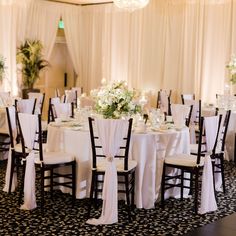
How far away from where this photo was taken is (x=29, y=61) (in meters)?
11.8

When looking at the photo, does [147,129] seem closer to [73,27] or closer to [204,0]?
[204,0]

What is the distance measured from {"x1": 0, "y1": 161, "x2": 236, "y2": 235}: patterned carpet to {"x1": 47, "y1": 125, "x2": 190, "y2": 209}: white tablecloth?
19 centimetres

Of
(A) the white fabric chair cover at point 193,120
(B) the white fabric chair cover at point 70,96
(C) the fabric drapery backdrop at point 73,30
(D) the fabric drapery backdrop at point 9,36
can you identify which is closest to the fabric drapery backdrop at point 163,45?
(C) the fabric drapery backdrop at point 73,30

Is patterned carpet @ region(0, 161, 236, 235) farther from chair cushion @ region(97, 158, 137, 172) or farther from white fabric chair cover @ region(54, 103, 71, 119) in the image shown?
white fabric chair cover @ region(54, 103, 71, 119)

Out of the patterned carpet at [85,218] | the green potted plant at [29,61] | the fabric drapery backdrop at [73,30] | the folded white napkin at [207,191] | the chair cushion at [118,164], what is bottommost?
the patterned carpet at [85,218]

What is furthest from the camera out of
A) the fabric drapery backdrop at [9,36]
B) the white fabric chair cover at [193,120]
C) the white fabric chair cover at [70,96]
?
the fabric drapery backdrop at [9,36]

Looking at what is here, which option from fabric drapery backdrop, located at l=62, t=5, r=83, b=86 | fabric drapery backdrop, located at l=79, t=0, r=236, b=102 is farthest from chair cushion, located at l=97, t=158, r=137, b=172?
fabric drapery backdrop, located at l=62, t=5, r=83, b=86

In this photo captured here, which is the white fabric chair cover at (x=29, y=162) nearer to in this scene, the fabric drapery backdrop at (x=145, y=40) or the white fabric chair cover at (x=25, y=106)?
the white fabric chair cover at (x=25, y=106)

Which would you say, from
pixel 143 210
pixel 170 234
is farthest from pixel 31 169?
pixel 170 234

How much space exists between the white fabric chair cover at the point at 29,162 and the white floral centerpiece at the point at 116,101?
0.85 meters

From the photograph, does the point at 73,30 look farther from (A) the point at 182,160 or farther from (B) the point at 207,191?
(B) the point at 207,191

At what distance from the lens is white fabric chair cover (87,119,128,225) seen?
4965 mm

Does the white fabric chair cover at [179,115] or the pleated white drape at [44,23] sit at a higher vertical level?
the pleated white drape at [44,23]

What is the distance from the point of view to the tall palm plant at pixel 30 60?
38.6ft
